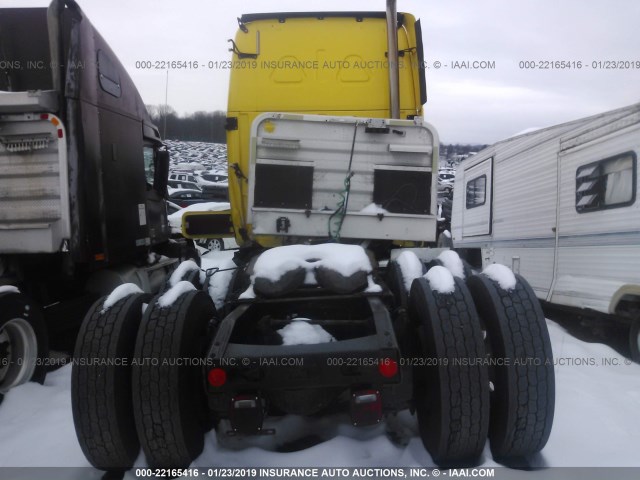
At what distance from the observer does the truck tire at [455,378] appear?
2537 millimetres

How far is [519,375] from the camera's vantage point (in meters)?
2.59

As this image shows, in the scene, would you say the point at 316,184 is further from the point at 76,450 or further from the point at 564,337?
the point at 564,337

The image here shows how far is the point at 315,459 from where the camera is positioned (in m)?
2.80

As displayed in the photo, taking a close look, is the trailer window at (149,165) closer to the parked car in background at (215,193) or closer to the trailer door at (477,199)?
the trailer door at (477,199)

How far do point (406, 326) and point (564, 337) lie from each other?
326cm

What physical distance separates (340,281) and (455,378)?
0.85 metres

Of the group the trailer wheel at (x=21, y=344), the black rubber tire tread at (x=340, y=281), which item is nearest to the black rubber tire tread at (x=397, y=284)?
the black rubber tire tread at (x=340, y=281)

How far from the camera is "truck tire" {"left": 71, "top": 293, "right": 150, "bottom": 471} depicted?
2643 millimetres

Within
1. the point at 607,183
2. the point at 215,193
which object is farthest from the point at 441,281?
the point at 215,193

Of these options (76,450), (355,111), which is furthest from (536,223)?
(76,450)

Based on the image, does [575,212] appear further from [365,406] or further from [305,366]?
[305,366]

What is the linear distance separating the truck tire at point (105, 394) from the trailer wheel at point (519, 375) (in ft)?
6.96

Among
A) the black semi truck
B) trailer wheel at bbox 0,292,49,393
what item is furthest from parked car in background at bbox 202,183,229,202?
trailer wheel at bbox 0,292,49,393

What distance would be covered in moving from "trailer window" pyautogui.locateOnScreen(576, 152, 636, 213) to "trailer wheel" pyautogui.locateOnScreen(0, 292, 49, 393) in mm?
5680
